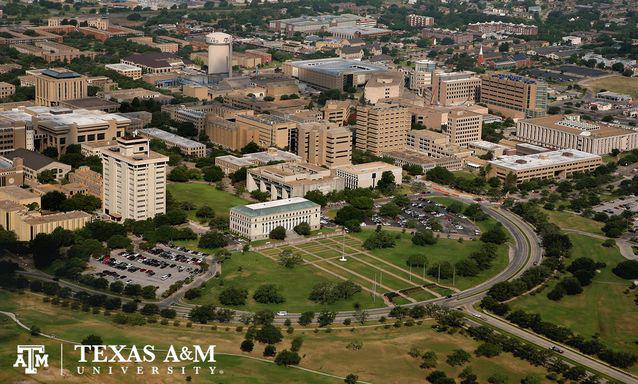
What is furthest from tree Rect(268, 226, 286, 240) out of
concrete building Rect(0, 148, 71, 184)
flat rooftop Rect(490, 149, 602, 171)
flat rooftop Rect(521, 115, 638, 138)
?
→ flat rooftop Rect(521, 115, 638, 138)

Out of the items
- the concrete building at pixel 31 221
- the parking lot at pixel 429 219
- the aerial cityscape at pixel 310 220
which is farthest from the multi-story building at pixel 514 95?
the concrete building at pixel 31 221

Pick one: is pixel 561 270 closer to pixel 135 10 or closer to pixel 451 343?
pixel 451 343

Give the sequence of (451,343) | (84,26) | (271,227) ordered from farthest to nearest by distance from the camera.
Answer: (84,26) → (271,227) → (451,343)

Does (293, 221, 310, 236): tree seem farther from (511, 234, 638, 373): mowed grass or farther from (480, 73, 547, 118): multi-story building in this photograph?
(480, 73, 547, 118): multi-story building

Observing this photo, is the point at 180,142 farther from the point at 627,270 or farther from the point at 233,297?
the point at 627,270

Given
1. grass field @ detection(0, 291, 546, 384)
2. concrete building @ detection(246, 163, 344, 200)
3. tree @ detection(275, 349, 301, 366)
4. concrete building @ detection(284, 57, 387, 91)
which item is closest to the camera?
grass field @ detection(0, 291, 546, 384)

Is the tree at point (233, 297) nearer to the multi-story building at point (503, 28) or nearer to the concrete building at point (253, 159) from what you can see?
the concrete building at point (253, 159)

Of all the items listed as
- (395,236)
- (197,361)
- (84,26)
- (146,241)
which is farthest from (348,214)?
(84,26)
